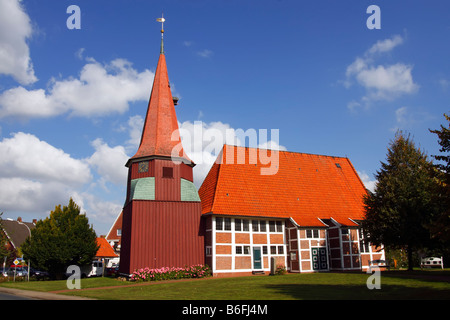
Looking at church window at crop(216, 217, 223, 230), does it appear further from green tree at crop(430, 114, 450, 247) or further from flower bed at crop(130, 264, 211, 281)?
green tree at crop(430, 114, 450, 247)

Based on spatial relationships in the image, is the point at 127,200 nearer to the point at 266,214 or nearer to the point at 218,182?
the point at 218,182

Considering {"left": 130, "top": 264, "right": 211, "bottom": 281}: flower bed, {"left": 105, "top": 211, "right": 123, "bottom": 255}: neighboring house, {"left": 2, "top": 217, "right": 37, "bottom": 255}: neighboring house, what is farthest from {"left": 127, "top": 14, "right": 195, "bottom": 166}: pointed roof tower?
{"left": 2, "top": 217, "right": 37, "bottom": 255}: neighboring house

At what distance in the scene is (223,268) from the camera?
1111 inches

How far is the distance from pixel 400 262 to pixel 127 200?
87.1 feet

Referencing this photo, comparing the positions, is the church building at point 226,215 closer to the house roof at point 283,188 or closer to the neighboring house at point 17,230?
the house roof at point 283,188

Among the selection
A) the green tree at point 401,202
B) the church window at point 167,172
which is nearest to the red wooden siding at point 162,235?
the church window at point 167,172

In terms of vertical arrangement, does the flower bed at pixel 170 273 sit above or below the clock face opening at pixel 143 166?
below

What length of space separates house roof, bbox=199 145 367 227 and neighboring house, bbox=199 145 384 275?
0.29 feet

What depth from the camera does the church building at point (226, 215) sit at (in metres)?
27.9

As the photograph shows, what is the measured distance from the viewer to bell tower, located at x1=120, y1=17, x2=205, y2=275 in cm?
2714

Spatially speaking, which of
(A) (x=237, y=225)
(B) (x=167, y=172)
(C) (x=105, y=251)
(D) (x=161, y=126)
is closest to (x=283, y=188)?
(A) (x=237, y=225)

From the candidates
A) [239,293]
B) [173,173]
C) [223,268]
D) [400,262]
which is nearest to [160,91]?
[173,173]

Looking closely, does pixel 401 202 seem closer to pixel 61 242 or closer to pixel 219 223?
pixel 219 223

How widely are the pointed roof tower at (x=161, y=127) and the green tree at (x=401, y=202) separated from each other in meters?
14.7
